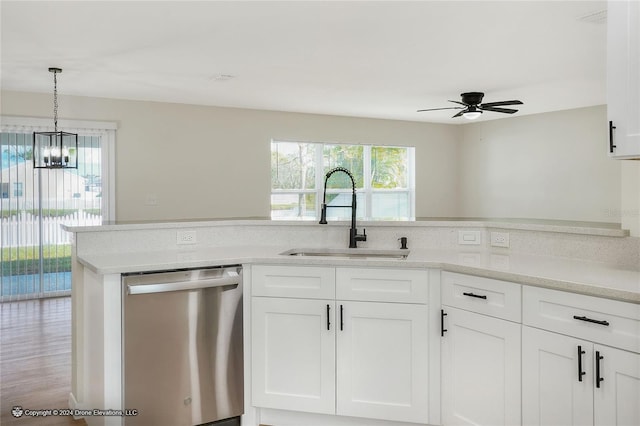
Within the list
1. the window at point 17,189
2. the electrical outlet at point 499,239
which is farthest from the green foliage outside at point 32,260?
the electrical outlet at point 499,239

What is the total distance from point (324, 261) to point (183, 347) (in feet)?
2.50

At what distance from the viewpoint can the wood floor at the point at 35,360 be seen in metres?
2.97

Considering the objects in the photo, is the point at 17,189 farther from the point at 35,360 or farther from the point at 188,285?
the point at 188,285

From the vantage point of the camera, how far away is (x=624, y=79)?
176 centimetres

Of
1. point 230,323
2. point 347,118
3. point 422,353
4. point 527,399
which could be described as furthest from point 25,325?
point 347,118

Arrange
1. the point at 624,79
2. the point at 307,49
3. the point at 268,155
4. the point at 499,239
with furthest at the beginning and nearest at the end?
the point at 268,155 → the point at 307,49 → the point at 499,239 → the point at 624,79

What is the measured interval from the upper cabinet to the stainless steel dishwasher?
1.70m

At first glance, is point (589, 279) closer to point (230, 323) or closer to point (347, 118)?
point (230, 323)

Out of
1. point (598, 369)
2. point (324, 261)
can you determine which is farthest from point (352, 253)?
point (598, 369)

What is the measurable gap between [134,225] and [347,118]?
5317mm

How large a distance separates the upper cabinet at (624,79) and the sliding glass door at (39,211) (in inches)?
212

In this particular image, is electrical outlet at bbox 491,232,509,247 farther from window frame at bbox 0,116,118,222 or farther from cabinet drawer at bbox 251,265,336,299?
window frame at bbox 0,116,118,222

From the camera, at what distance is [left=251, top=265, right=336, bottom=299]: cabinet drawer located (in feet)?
8.36

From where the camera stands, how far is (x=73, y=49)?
156 inches
